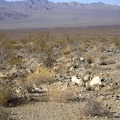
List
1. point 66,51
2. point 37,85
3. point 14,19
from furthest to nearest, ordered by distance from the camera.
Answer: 1. point 14,19
2. point 66,51
3. point 37,85

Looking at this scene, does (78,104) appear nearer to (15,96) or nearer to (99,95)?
(99,95)

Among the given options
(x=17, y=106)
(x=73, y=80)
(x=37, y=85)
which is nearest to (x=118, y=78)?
(x=73, y=80)

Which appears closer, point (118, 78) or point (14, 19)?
point (118, 78)

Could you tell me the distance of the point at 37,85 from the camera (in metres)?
16.4

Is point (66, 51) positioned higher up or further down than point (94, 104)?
further down

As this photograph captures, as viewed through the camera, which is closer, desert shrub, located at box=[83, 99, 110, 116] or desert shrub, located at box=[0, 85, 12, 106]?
desert shrub, located at box=[83, 99, 110, 116]

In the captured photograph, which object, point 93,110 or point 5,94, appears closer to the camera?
point 93,110

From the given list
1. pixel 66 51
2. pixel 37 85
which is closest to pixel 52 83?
pixel 37 85

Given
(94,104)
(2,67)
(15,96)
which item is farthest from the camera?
(2,67)

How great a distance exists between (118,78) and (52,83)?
10.7 ft

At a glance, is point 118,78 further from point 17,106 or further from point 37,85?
point 17,106

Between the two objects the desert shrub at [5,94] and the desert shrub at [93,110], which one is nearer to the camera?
the desert shrub at [93,110]

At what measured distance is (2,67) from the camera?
21.1 meters

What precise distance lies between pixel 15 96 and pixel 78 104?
2449 millimetres
